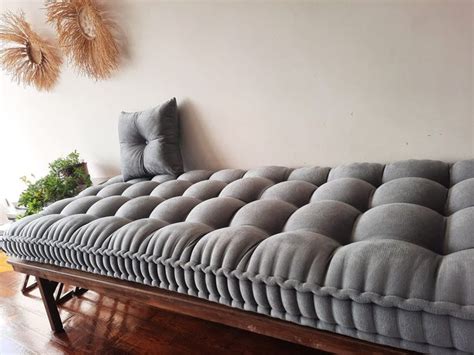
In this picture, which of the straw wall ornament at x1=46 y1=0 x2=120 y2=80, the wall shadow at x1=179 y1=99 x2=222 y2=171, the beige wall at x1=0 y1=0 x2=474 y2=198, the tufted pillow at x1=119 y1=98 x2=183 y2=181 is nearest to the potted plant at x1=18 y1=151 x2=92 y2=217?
the beige wall at x1=0 y1=0 x2=474 y2=198

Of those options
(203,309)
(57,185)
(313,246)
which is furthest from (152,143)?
(313,246)

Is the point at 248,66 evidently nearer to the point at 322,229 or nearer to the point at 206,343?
the point at 322,229

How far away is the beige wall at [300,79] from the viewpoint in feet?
3.40

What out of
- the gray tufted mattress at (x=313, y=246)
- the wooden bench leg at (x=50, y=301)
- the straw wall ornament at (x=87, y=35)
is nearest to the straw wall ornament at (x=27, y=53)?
the straw wall ornament at (x=87, y=35)

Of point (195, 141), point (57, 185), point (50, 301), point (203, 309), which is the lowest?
point (50, 301)

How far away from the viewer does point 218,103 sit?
4.76 ft

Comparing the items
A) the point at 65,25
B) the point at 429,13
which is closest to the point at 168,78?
the point at 65,25

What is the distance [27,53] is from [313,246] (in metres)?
2.20

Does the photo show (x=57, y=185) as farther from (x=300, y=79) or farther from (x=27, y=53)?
(x=300, y=79)

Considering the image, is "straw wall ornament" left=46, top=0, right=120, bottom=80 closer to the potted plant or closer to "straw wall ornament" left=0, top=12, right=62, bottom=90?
"straw wall ornament" left=0, top=12, right=62, bottom=90

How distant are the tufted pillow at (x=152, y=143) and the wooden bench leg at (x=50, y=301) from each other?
0.57 m

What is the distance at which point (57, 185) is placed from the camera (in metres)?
1.71

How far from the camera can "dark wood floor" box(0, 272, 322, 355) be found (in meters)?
1.09

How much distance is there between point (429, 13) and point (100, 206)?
1286 millimetres
